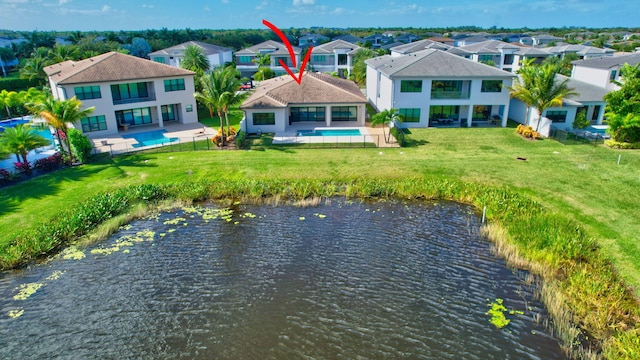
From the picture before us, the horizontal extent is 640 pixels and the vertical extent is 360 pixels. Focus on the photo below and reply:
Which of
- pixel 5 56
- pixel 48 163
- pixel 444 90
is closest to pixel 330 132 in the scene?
pixel 444 90

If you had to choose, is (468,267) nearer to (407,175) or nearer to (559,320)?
(559,320)

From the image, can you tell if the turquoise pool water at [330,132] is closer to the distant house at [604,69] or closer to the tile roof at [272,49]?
the distant house at [604,69]

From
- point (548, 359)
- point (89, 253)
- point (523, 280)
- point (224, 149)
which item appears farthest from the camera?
point (224, 149)

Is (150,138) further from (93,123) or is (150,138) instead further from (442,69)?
(442,69)

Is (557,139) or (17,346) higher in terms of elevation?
(557,139)

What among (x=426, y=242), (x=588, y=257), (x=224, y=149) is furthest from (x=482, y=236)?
(x=224, y=149)

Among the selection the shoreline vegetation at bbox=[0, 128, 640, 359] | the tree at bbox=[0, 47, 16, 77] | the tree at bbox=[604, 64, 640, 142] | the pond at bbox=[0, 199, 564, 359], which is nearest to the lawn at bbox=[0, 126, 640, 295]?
the shoreline vegetation at bbox=[0, 128, 640, 359]
